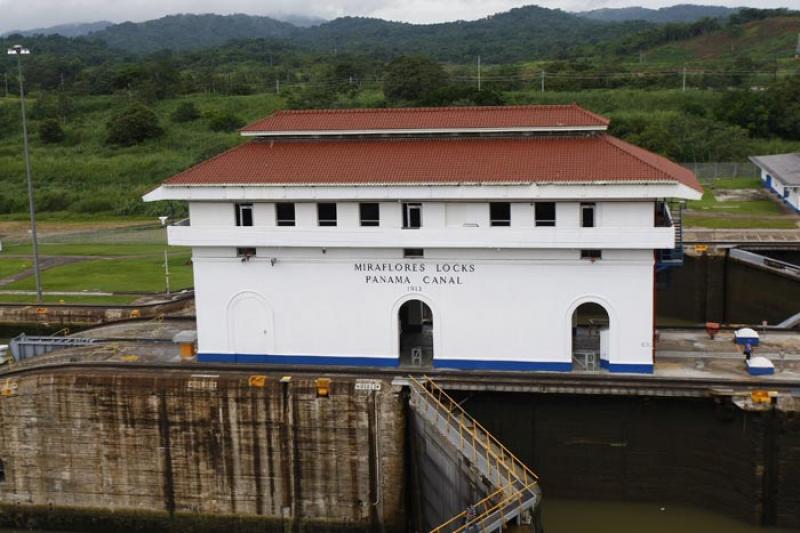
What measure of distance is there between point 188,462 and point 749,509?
51.3ft

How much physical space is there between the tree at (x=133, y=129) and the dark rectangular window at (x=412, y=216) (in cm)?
7754

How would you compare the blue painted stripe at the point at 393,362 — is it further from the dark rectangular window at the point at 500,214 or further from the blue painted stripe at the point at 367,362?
the dark rectangular window at the point at 500,214

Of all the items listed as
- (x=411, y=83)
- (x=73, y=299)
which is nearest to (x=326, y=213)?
(x=73, y=299)

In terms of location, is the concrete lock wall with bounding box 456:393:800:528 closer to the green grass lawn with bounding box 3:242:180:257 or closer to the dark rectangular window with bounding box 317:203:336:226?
the dark rectangular window with bounding box 317:203:336:226

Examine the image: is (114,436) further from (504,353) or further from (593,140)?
(593,140)

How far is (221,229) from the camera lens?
27078 mm

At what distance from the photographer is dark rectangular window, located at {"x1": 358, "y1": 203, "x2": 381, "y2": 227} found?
26844 millimetres

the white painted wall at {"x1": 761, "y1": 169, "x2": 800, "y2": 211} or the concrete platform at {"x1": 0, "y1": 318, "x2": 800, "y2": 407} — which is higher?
the white painted wall at {"x1": 761, "y1": 169, "x2": 800, "y2": 211}

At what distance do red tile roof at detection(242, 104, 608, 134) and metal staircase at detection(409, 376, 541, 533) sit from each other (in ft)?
27.3

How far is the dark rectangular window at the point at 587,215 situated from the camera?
25797mm

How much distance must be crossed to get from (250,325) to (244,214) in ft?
11.2

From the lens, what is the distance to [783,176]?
60.2m

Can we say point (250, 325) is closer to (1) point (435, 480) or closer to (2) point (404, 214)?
(2) point (404, 214)

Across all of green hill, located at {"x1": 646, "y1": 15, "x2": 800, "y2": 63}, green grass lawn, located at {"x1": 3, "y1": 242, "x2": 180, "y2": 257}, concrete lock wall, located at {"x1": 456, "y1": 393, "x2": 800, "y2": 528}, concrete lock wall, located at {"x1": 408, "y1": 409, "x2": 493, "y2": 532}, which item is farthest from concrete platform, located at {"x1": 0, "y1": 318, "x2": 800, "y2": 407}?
green hill, located at {"x1": 646, "y1": 15, "x2": 800, "y2": 63}
